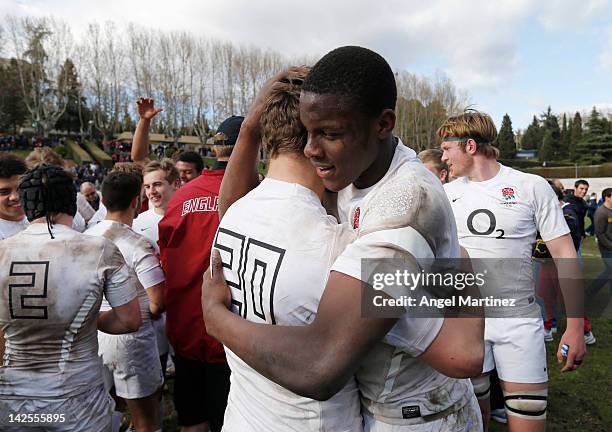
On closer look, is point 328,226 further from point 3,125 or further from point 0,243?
point 3,125

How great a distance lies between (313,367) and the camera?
3.75ft

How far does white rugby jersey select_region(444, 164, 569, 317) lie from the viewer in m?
3.37

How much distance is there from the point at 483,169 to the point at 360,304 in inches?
117

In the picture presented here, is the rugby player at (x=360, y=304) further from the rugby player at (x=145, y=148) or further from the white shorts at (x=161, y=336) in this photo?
the rugby player at (x=145, y=148)

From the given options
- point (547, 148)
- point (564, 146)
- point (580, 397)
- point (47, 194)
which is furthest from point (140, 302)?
point (564, 146)

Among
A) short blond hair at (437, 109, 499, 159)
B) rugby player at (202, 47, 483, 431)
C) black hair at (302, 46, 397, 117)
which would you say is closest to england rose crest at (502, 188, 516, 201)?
short blond hair at (437, 109, 499, 159)

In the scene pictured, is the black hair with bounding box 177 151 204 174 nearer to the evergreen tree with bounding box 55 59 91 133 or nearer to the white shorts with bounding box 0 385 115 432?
the white shorts with bounding box 0 385 115 432

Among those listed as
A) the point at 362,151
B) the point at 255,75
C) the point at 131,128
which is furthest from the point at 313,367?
the point at 131,128

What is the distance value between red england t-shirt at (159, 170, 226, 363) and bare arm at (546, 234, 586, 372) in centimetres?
237

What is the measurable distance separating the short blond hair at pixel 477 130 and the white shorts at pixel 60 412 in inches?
127

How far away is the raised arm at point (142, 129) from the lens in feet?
17.6

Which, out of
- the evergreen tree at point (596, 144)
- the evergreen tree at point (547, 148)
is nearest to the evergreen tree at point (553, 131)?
the evergreen tree at point (547, 148)

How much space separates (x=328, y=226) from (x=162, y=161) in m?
3.88

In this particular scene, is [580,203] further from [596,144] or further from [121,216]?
[596,144]
